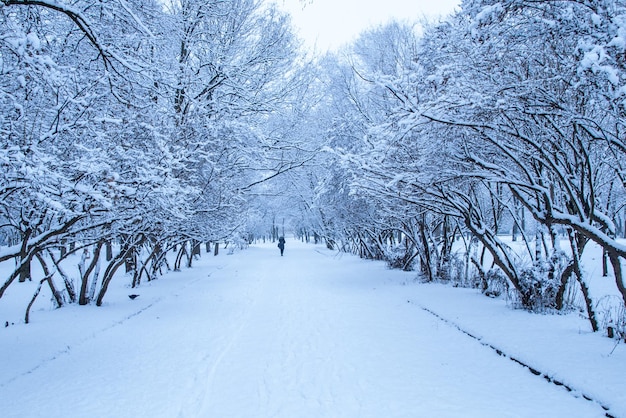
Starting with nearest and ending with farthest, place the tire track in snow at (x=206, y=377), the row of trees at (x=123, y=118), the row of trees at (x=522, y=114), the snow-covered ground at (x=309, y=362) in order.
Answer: the tire track in snow at (x=206, y=377) → the snow-covered ground at (x=309, y=362) → the row of trees at (x=522, y=114) → the row of trees at (x=123, y=118)

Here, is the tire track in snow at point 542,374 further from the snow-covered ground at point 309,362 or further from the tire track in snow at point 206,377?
the tire track in snow at point 206,377

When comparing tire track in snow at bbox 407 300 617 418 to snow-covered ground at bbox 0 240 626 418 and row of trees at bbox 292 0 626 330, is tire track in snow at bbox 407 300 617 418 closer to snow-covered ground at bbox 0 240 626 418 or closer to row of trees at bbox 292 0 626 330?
snow-covered ground at bbox 0 240 626 418

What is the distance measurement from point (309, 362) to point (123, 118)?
5.93 m

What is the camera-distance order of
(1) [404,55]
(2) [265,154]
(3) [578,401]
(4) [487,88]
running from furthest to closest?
(1) [404,55] → (2) [265,154] → (4) [487,88] → (3) [578,401]

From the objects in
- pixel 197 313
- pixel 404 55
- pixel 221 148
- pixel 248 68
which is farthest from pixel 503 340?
pixel 404 55

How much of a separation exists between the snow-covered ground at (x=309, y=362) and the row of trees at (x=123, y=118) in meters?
1.89

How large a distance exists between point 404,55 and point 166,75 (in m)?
13.2

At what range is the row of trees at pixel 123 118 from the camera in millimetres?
5125

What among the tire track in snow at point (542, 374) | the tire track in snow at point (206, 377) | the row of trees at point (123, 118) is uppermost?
the row of trees at point (123, 118)

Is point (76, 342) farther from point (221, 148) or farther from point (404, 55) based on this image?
point (404, 55)

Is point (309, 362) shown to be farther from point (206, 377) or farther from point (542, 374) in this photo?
point (542, 374)

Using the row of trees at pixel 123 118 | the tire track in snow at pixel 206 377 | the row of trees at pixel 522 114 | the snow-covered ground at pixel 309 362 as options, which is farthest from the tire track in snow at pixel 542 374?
the row of trees at pixel 123 118

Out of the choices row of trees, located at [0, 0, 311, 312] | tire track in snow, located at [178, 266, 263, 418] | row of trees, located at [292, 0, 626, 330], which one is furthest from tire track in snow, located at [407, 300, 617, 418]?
row of trees, located at [0, 0, 311, 312]

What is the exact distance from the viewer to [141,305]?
1092cm
